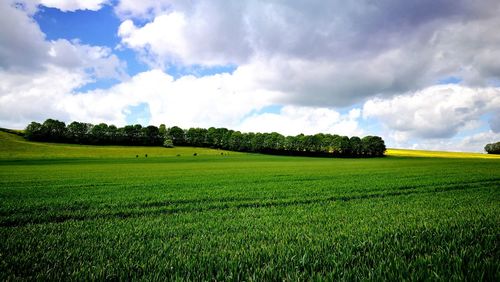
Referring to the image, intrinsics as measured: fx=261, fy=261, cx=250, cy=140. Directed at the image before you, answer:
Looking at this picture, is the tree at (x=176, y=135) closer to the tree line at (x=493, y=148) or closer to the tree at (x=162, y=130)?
the tree at (x=162, y=130)

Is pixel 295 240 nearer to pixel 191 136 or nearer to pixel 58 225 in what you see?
pixel 58 225

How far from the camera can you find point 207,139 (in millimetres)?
140250

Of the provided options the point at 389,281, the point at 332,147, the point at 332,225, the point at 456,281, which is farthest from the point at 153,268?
the point at 332,147

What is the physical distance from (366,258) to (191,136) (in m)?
140

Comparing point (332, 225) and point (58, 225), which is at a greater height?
point (332, 225)

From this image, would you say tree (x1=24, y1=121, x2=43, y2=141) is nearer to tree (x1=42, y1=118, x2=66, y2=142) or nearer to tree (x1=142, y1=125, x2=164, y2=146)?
tree (x1=42, y1=118, x2=66, y2=142)

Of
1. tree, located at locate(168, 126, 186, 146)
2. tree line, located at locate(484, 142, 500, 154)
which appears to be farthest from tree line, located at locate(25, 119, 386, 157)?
tree line, located at locate(484, 142, 500, 154)

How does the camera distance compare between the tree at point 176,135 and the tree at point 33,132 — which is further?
the tree at point 176,135

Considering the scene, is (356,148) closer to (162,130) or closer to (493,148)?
(493,148)

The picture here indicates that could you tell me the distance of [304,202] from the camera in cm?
1379

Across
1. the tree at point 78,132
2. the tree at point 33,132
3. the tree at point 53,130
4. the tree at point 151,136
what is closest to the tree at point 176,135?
the tree at point 151,136

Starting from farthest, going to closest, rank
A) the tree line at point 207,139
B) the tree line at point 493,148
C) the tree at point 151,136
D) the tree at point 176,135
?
the tree at point 176,135 < the tree at point 151,136 < the tree line at point 493,148 < the tree line at point 207,139

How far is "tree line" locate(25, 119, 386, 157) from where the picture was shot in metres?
114

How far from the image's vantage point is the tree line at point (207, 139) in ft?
374
